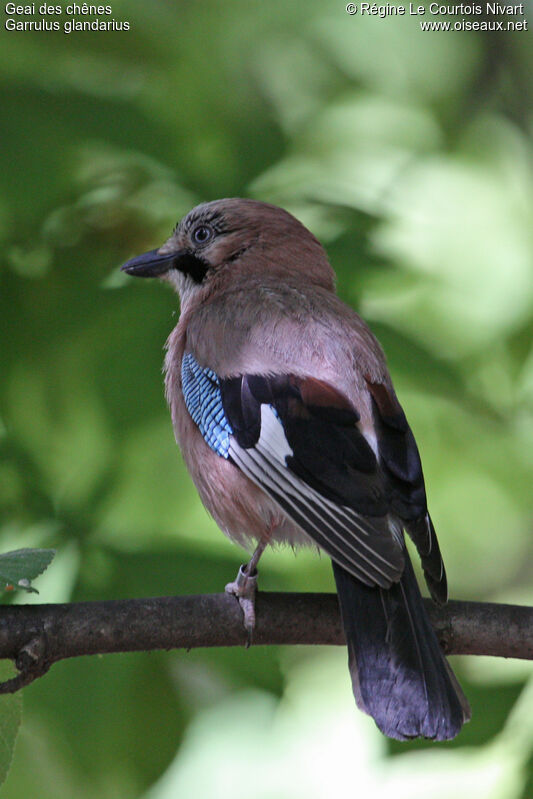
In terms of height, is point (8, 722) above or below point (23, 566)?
below

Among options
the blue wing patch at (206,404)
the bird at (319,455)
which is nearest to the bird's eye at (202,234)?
the bird at (319,455)

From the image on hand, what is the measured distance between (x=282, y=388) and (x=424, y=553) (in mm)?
366

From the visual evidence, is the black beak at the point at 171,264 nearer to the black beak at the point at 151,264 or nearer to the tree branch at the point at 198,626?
the black beak at the point at 151,264

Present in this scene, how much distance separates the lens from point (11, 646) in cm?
151

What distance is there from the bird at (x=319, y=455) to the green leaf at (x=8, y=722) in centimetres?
39

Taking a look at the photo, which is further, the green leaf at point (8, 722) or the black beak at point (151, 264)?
the black beak at point (151, 264)

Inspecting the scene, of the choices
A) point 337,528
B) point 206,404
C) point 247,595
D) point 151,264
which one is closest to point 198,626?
point 247,595

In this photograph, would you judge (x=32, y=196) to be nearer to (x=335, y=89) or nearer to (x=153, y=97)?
(x=153, y=97)

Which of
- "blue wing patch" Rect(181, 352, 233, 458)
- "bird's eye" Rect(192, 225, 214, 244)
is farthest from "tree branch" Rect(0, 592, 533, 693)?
"bird's eye" Rect(192, 225, 214, 244)

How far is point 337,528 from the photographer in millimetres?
1562

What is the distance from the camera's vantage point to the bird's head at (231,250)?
86.7 inches

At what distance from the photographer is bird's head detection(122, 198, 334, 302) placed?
86.7 inches

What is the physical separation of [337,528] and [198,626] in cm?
27

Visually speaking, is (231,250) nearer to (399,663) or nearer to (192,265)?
(192,265)
